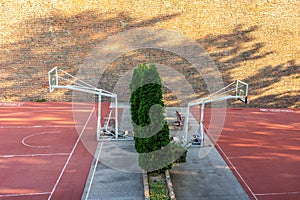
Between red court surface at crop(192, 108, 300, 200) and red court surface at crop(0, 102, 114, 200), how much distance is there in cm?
540

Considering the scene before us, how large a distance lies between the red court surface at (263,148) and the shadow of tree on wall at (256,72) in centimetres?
75

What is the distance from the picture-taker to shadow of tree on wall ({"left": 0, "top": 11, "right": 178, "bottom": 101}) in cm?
1549

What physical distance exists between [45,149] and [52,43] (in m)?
7.28

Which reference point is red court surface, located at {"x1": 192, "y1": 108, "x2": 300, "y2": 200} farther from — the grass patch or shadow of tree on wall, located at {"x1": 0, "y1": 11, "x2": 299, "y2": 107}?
the grass patch

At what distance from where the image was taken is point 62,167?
956 centimetres

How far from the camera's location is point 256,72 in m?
16.5

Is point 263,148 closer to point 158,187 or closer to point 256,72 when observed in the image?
point 158,187

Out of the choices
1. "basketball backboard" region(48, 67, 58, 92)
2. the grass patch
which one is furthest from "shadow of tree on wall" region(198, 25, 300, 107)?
the grass patch

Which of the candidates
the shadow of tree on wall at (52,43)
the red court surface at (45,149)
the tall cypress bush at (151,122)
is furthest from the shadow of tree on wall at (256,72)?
the tall cypress bush at (151,122)

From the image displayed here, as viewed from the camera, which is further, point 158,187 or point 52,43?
point 52,43

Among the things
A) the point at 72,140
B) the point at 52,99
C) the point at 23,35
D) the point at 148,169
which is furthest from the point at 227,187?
the point at 23,35

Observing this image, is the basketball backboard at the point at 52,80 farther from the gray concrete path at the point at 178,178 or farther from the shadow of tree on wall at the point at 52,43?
the gray concrete path at the point at 178,178

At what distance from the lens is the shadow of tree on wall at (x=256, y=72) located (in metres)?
16.0

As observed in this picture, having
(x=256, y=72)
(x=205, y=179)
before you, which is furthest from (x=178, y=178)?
(x=256, y=72)
